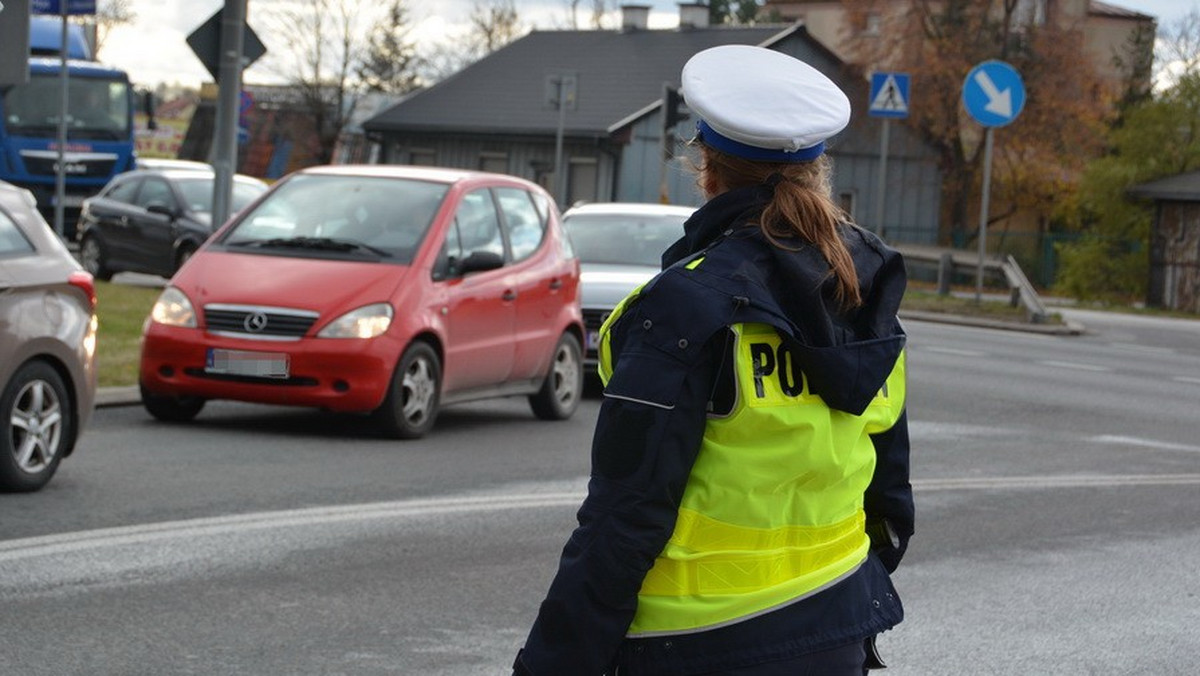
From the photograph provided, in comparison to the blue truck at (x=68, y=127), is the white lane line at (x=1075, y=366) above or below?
below

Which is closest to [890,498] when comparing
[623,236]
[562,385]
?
[562,385]

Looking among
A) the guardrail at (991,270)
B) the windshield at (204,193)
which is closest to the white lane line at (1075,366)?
the guardrail at (991,270)

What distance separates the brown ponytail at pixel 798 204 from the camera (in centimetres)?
302

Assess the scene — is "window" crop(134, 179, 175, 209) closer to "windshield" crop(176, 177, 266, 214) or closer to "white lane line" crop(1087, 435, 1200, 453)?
"windshield" crop(176, 177, 266, 214)

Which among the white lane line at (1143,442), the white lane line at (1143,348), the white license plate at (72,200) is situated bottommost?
the white lane line at (1143,348)

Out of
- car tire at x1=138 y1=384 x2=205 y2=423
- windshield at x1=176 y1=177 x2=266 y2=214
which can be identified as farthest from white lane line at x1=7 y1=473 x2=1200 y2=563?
windshield at x1=176 y1=177 x2=266 y2=214

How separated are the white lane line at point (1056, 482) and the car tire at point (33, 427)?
455 cm

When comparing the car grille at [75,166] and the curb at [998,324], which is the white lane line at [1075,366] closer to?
the curb at [998,324]

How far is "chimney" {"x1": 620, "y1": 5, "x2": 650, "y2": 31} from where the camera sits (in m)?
60.2

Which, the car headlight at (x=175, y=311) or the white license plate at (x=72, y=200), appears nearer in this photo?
the car headlight at (x=175, y=311)

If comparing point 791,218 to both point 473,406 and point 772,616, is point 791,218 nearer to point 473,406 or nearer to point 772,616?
point 772,616

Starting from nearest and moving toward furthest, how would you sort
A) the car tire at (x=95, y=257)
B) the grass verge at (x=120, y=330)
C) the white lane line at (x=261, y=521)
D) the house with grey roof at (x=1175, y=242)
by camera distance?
the white lane line at (x=261, y=521) → the grass verge at (x=120, y=330) → the car tire at (x=95, y=257) → the house with grey roof at (x=1175, y=242)

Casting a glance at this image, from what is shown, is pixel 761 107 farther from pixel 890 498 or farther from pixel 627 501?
→ pixel 890 498

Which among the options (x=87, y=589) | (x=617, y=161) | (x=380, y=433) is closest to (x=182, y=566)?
(x=87, y=589)
